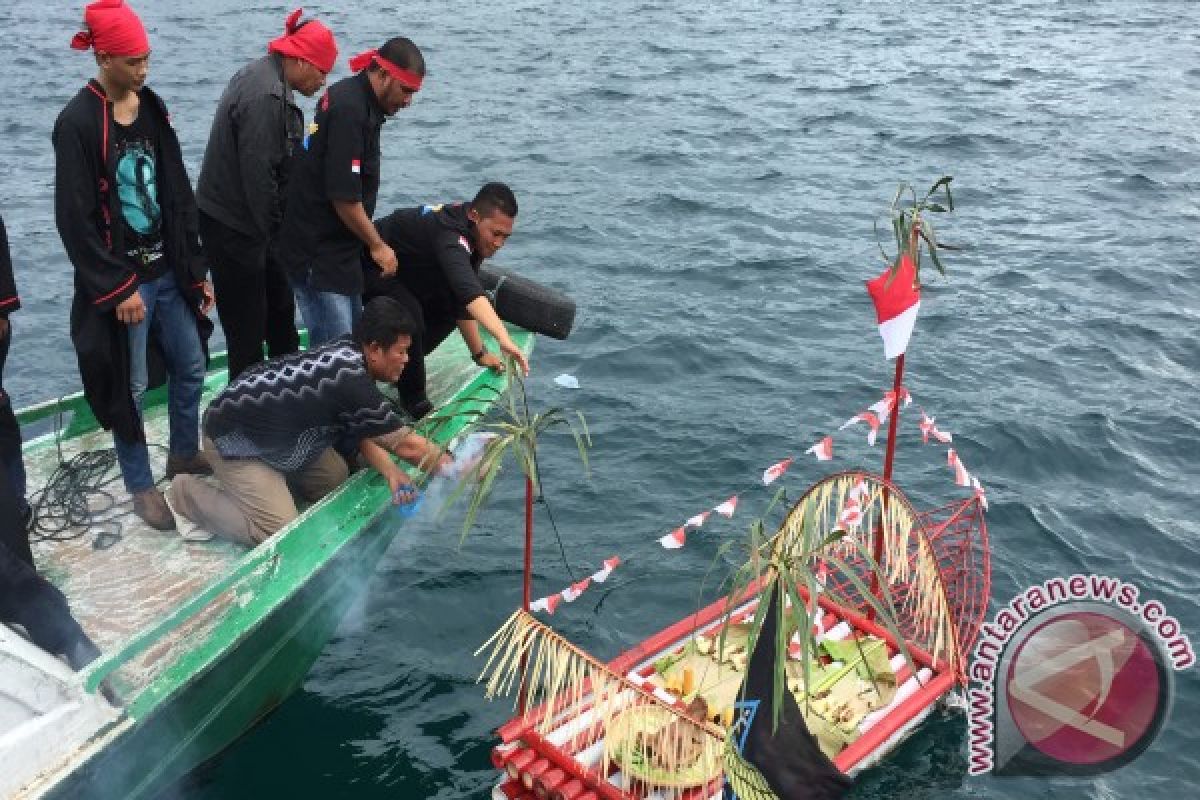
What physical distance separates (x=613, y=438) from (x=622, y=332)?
2492mm

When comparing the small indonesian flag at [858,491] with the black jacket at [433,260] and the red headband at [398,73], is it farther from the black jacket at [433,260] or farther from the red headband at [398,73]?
the red headband at [398,73]

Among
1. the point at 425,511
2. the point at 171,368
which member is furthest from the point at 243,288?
the point at 425,511

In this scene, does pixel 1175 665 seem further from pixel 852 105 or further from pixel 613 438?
pixel 852 105

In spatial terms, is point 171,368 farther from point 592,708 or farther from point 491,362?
point 592,708

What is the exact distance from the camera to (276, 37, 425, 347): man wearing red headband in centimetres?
775

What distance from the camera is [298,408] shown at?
24.5 feet

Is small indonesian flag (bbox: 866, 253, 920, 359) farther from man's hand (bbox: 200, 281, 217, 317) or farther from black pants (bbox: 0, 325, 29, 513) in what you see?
black pants (bbox: 0, 325, 29, 513)

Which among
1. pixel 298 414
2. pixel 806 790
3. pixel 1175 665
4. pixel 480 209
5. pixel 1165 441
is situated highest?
pixel 480 209

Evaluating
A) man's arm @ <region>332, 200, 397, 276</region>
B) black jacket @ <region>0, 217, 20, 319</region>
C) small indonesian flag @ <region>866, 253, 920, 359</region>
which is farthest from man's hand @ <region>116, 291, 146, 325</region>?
small indonesian flag @ <region>866, 253, 920, 359</region>

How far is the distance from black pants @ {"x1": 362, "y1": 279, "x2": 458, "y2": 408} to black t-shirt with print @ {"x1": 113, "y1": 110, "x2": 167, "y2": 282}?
5.43 feet

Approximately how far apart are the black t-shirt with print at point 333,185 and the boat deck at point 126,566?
5.81 ft

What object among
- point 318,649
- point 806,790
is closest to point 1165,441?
point 806,790

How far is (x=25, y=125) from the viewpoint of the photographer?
69.3 feet

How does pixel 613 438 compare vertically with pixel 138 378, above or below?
below
